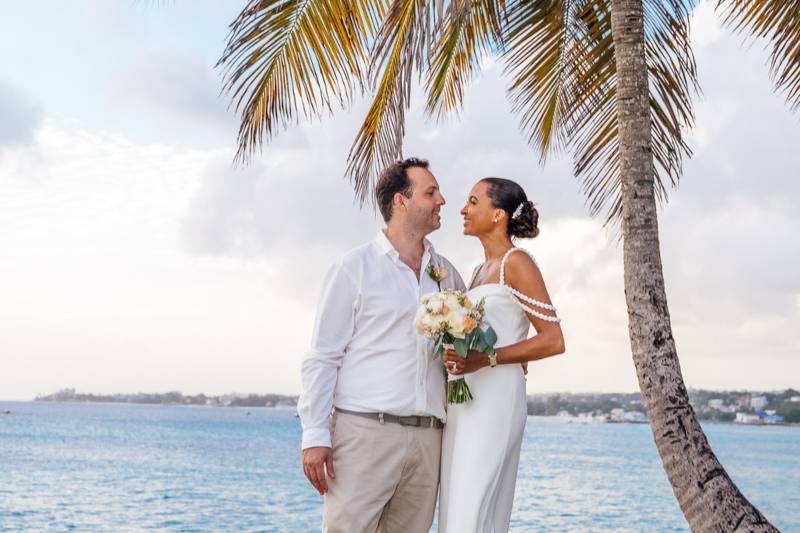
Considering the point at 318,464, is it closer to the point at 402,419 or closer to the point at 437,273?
the point at 402,419

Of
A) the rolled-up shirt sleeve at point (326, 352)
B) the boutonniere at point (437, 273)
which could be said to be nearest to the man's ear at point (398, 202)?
the boutonniere at point (437, 273)

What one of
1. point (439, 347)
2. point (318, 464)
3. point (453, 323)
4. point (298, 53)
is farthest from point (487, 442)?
point (298, 53)

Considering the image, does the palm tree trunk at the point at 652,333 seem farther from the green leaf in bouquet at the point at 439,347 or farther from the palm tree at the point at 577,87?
the green leaf in bouquet at the point at 439,347

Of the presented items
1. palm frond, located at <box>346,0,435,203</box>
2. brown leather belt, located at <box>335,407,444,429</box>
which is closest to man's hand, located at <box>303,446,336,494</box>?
brown leather belt, located at <box>335,407,444,429</box>

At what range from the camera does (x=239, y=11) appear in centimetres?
720

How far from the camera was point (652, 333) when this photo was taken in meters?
5.97

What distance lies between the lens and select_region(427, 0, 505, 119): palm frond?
26.8ft

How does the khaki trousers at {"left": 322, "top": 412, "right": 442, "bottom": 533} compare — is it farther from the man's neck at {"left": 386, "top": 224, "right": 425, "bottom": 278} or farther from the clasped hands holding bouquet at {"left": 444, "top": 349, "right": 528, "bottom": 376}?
the man's neck at {"left": 386, "top": 224, "right": 425, "bottom": 278}

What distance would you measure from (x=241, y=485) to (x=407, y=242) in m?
40.7

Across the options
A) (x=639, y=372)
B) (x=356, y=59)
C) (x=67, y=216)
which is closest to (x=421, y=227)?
(x=639, y=372)

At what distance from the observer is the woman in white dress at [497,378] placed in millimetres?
4121

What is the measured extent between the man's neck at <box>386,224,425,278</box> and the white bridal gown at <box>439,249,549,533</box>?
1.36 ft

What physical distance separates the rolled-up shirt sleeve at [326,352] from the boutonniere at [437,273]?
15.3 inches

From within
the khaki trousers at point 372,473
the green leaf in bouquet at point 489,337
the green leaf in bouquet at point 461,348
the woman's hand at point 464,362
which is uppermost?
the green leaf in bouquet at point 489,337
